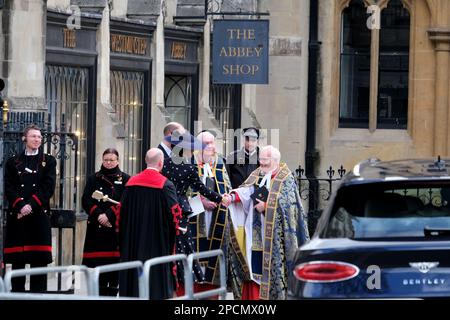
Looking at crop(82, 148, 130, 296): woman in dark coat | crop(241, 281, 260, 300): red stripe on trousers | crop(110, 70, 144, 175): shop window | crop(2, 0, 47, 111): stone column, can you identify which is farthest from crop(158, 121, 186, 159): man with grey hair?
crop(110, 70, 144, 175): shop window

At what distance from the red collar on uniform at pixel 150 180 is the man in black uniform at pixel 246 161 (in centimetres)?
344

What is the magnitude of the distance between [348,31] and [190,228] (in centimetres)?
1056

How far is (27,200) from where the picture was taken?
1608 cm

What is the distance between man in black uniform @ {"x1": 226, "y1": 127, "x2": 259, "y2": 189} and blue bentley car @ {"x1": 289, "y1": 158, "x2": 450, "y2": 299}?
281 inches

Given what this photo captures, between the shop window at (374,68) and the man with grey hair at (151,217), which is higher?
the shop window at (374,68)

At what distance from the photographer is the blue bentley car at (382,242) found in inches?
396

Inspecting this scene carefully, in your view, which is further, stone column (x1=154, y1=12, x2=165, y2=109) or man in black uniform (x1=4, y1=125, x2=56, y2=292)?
stone column (x1=154, y1=12, x2=165, y2=109)

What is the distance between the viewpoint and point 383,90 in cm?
2623

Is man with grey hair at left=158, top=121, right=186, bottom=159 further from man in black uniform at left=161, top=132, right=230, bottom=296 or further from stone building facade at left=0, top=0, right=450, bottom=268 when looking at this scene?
stone building facade at left=0, top=0, right=450, bottom=268

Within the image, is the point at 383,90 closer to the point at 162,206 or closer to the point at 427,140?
the point at 427,140

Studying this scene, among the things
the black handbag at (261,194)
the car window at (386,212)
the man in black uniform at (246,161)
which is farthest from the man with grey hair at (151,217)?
the car window at (386,212)

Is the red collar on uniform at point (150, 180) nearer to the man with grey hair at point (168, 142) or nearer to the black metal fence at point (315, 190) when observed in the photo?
the man with grey hair at point (168, 142)

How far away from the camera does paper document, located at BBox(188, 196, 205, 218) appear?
52.6ft
